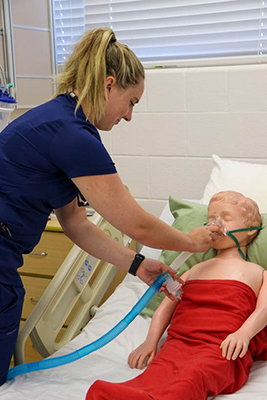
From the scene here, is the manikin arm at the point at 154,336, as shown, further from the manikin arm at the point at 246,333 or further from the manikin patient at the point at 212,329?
the manikin arm at the point at 246,333

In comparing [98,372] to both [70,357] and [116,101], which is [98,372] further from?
[116,101]

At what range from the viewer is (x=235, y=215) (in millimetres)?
1821

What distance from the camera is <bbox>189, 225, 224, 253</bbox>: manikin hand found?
5.12ft

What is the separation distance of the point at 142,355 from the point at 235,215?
0.58 metres

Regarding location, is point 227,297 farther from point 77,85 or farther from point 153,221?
point 77,85

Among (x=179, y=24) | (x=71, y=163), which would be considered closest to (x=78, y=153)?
(x=71, y=163)

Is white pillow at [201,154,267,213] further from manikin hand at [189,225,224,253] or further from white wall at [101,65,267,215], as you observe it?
manikin hand at [189,225,224,253]

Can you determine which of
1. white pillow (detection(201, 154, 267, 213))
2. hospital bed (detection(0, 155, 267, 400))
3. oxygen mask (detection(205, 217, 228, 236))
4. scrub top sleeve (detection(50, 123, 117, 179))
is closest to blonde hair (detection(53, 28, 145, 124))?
scrub top sleeve (detection(50, 123, 117, 179))

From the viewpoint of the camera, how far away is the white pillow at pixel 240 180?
7.08 ft

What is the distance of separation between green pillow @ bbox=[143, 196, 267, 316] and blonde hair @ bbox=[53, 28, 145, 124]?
70 centimetres

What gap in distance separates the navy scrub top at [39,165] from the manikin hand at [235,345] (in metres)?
0.60

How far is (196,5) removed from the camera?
8.43 ft

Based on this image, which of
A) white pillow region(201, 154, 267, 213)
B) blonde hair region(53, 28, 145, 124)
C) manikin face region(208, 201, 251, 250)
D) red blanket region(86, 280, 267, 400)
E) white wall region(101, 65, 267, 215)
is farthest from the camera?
white wall region(101, 65, 267, 215)

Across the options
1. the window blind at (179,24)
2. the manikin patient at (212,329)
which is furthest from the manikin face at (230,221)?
the window blind at (179,24)
